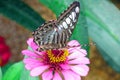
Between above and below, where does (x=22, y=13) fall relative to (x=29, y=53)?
above

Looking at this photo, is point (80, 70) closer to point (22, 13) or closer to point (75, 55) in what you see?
point (75, 55)

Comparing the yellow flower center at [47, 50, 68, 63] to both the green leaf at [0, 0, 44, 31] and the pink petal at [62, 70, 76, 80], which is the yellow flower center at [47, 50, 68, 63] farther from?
the green leaf at [0, 0, 44, 31]

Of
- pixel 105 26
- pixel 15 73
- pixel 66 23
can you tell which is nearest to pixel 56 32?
pixel 66 23

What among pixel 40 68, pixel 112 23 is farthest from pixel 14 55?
pixel 40 68

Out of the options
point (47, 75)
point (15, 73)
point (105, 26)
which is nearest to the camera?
point (47, 75)

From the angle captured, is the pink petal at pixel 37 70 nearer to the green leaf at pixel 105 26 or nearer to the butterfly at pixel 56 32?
the butterfly at pixel 56 32

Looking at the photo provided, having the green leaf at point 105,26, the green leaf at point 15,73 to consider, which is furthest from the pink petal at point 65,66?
the green leaf at point 105,26
